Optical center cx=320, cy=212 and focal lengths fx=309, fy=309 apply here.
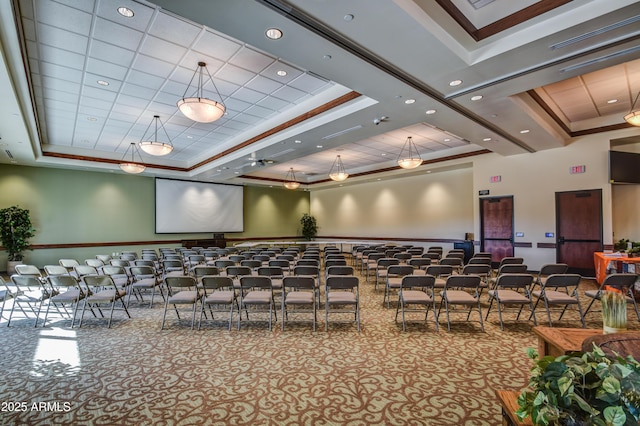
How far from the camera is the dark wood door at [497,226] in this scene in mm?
10438

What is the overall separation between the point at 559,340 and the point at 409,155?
11333 mm

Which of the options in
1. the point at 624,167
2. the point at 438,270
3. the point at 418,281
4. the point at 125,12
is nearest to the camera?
the point at 125,12

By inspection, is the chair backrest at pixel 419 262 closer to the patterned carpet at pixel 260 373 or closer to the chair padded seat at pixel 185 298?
the patterned carpet at pixel 260 373

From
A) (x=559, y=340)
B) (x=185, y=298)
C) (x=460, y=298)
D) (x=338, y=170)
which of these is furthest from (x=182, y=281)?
(x=338, y=170)

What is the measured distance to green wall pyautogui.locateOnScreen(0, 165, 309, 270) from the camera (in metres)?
11.0

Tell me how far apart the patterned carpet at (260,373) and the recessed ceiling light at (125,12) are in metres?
4.46

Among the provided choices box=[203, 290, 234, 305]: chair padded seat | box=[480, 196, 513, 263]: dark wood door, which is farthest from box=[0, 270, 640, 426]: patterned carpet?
box=[480, 196, 513, 263]: dark wood door

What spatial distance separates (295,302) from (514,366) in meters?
2.90

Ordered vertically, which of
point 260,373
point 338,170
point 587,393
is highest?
point 338,170

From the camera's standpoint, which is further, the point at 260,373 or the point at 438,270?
the point at 438,270

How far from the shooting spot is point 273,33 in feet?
12.3

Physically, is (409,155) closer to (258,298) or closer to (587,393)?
(258,298)

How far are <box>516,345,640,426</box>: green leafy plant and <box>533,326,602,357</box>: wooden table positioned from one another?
0.80m

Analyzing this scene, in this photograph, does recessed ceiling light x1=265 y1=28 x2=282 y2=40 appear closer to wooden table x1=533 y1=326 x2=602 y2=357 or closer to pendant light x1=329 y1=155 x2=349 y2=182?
wooden table x1=533 y1=326 x2=602 y2=357
